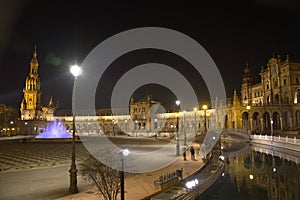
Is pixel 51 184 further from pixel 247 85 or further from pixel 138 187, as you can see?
pixel 247 85

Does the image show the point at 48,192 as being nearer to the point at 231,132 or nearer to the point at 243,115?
the point at 231,132

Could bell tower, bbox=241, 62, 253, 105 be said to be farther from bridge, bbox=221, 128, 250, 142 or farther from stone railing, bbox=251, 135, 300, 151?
stone railing, bbox=251, 135, 300, 151

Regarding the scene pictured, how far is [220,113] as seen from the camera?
7181 centimetres

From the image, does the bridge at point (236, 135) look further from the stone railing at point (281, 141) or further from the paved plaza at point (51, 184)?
the paved plaza at point (51, 184)

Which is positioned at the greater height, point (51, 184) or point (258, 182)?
point (51, 184)

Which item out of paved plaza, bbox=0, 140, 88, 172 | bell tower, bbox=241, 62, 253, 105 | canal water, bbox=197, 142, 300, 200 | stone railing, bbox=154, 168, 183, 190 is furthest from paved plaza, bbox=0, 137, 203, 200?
bell tower, bbox=241, 62, 253, 105

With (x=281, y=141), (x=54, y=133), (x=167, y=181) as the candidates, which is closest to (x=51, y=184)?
(x=167, y=181)

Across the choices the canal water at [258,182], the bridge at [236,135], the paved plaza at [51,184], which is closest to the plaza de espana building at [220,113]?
the bridge at [236,135]

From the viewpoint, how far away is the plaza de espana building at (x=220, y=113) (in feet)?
196

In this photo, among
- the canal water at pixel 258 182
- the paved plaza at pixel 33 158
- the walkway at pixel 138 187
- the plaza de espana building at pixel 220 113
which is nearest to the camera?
the walkway at pixel 138 187

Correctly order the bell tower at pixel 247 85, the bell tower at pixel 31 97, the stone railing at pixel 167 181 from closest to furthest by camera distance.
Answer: the stone railing at pixel 167 181
the bell tower at pixel 247 85
the bell tower at pixel 31 97

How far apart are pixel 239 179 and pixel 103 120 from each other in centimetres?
11030

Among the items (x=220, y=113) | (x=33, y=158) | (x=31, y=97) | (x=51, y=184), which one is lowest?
(x=33, y=158)

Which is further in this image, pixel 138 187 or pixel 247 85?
pixel 247 85
